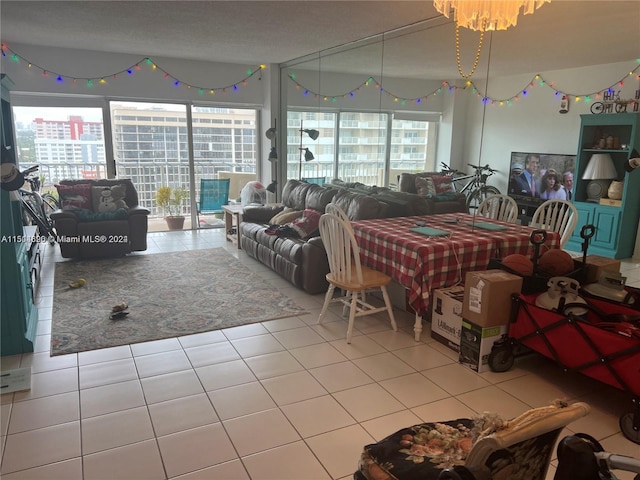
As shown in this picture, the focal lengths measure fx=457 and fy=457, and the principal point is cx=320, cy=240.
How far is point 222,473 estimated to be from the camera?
80.2 inches

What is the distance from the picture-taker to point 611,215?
199 inches

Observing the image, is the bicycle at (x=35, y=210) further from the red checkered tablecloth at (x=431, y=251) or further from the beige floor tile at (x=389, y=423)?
the beige floor tile at (x=389, y=423)

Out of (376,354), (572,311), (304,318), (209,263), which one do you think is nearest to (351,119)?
(209,263)

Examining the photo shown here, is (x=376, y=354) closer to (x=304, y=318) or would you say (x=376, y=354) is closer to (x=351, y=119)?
(x=304, y=318)

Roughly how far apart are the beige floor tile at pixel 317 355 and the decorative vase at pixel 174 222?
15.6 ft

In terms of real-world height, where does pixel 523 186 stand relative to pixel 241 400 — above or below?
above

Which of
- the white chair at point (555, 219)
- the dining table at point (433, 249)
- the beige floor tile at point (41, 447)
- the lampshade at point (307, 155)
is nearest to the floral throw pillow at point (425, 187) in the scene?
the dining table at point (433, 249)

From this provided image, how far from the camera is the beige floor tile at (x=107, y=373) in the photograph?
2791 mm

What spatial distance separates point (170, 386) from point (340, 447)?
114cm

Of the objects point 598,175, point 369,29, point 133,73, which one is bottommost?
point 598,175

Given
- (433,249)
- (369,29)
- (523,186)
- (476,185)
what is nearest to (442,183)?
(476,185)

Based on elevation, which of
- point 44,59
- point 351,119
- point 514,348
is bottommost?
point 514,348

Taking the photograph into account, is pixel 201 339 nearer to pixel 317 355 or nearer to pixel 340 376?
pixel 317 355

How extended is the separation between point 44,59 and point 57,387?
16.9 feet
